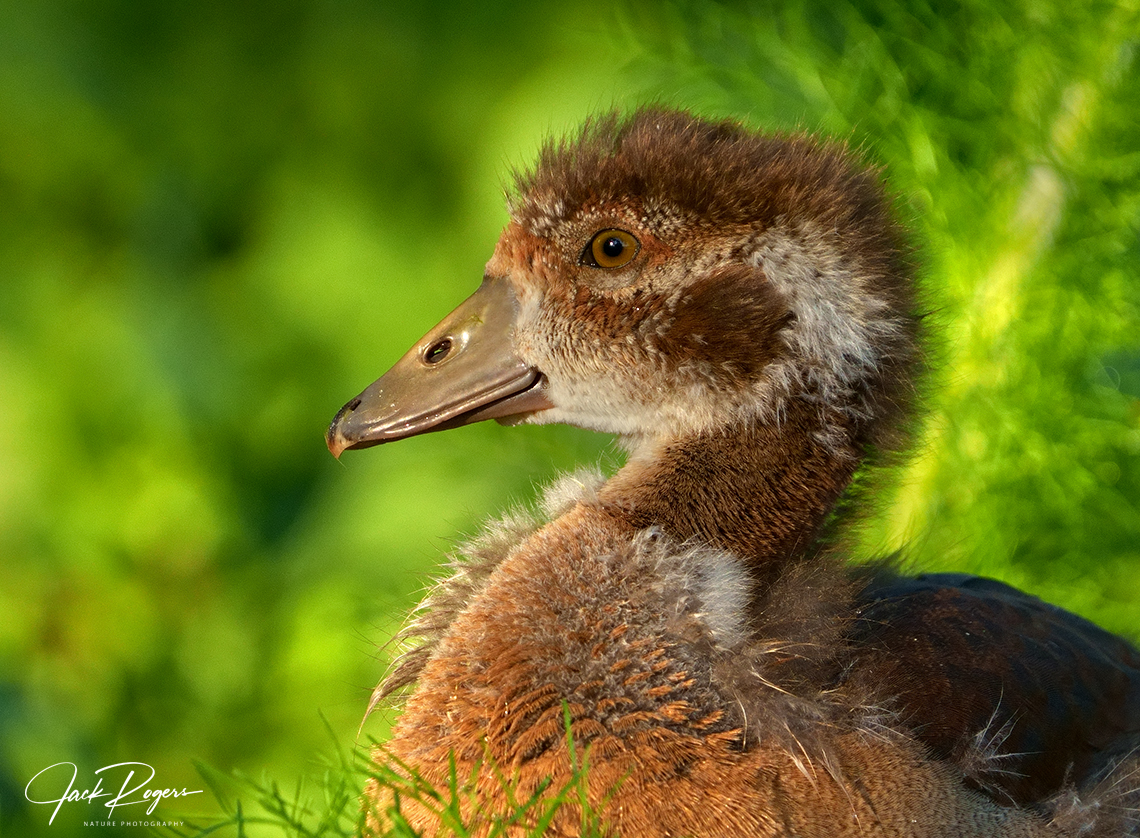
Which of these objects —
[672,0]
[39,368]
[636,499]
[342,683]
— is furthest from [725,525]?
[39,368]

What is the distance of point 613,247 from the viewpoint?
1.47 m

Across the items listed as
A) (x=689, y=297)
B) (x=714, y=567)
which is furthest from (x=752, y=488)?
(x=689, y=297)

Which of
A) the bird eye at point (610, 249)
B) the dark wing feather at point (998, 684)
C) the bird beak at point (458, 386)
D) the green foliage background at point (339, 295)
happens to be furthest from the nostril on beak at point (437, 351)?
the green foliage background at point (339, 295)

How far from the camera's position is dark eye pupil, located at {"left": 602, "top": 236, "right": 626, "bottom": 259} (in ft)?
4.81

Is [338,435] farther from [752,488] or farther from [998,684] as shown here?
[998,684]

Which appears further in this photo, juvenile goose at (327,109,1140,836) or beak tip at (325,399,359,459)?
beak tip at (325,399,359,459)

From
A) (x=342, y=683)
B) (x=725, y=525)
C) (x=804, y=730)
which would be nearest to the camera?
(x=804, y=730)

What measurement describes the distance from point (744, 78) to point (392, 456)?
129cm

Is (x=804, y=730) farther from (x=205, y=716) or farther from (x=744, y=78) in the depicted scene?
(x=744, y=78)

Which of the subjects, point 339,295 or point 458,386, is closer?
point 458,386

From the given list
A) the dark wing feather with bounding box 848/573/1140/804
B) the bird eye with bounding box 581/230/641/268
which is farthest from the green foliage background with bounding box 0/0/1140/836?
the bird eye with bounding box 581/230/641/268

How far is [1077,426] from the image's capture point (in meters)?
2.81

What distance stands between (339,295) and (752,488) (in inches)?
79.2

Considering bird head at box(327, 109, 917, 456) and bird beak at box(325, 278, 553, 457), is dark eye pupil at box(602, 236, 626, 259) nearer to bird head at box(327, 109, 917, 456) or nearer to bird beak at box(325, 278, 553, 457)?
bird head at box(327, 109, 917, 456)
